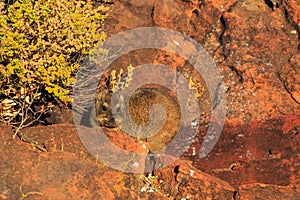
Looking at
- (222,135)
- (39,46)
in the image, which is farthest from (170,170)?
(39,46)

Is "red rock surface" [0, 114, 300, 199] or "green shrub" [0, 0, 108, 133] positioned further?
"green shrub" [0, 0, 108, 133]

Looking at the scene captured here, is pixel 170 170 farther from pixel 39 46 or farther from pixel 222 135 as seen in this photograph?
pixel 39 46

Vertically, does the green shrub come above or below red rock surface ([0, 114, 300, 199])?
above

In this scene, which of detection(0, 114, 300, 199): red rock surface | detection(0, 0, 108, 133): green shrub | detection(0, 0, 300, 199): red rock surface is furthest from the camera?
detection(0, 0, 108, 133): green shrub

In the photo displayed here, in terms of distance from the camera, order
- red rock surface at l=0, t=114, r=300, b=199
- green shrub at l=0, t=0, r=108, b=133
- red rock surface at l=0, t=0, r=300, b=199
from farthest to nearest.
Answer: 1. green shrub at l=0, t=0, r=108, b=133
2. red rock surface at l=0, t=0, r=300, b=199
3. red rock surface at l=0, t=114, r=300, b=199

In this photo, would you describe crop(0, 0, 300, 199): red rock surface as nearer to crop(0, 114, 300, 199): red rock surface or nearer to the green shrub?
crop(0, 114, 300, 199): red rock surface

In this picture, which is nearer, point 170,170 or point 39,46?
point 170,170

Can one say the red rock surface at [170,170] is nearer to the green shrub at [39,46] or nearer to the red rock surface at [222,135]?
the red rock surface at [222,135]

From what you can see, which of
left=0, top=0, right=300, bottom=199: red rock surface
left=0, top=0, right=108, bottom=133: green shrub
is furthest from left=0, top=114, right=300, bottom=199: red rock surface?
left=0, top=0, right=108, bottom=133: green shrub
